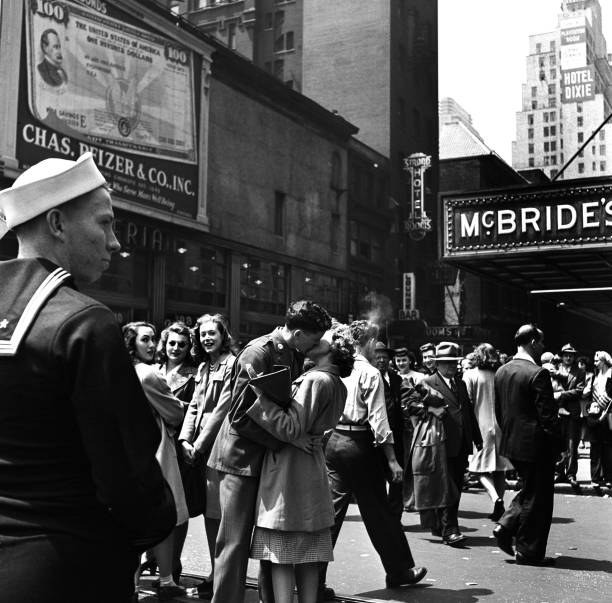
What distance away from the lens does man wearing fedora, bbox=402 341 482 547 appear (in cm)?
883

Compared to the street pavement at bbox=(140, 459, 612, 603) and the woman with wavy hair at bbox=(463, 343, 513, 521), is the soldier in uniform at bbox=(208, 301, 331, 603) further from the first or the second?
the woman with wavy hair at bbox=(463, 343, 513, 521)

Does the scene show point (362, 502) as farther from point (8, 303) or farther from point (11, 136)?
point (11, 136)

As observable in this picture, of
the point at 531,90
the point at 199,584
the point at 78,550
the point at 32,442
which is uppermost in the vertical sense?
the point at 531,90

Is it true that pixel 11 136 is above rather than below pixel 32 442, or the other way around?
above

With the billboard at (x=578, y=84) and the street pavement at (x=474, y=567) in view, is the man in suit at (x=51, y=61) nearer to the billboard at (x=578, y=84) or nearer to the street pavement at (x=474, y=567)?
the street pavement at (x=474, y=567)

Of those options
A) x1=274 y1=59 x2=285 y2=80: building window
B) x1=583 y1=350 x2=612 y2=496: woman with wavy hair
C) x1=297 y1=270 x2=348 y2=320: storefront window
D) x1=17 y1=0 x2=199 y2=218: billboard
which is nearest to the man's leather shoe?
x1=583 y1=350 x2=612 y2=496: woman with wavy hair

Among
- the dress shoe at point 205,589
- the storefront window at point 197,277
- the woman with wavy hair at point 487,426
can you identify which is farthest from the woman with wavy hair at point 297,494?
the storefront window at point 197,277

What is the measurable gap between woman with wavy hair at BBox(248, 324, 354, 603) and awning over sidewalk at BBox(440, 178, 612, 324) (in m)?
9.11

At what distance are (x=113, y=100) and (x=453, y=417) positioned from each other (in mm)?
17419

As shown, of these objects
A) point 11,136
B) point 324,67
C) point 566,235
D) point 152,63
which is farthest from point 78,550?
point 324,67

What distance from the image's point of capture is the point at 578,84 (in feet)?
432

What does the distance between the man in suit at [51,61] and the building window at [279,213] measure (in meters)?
12.8

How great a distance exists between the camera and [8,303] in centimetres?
204

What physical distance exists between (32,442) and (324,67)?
49305 millimetres
